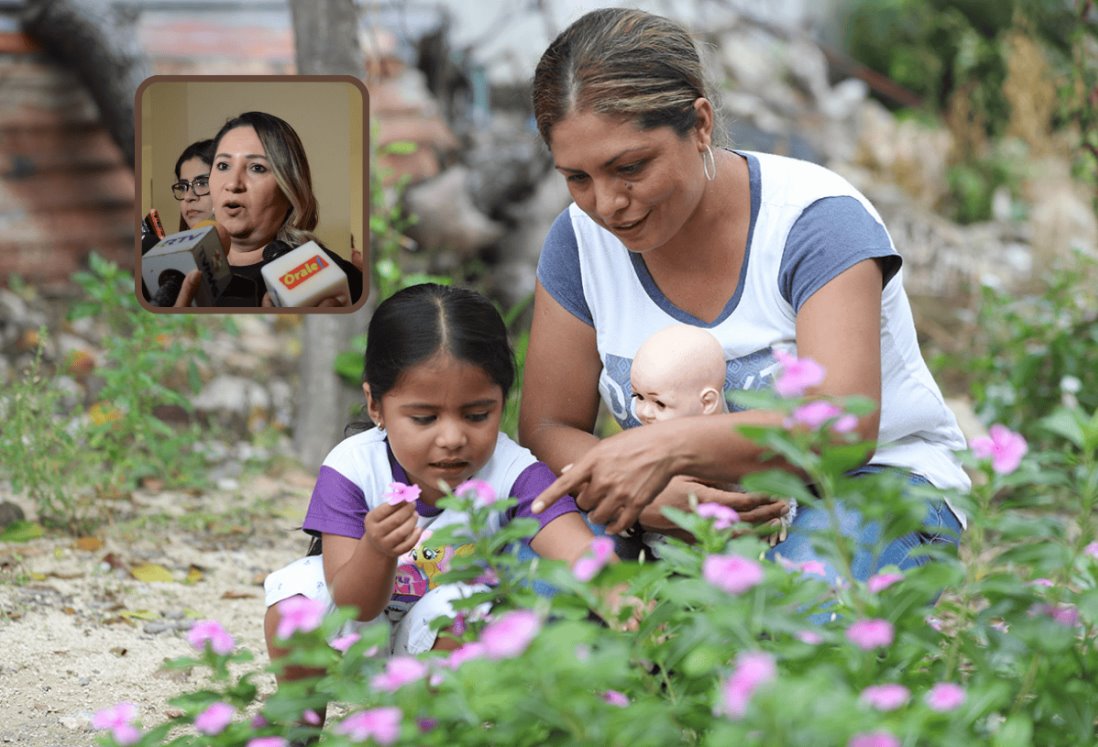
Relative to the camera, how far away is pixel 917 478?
2387 mm

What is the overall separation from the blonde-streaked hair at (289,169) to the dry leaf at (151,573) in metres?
1.19

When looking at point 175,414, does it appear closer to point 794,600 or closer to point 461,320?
point 461,320

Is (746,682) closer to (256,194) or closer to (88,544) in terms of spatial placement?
(256,194)

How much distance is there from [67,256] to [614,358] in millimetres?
3475

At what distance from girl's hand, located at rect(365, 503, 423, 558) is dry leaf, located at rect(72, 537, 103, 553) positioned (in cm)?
164

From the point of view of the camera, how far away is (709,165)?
2.44 metres

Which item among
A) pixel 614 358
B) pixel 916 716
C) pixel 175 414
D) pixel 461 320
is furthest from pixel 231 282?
pixel 175 414

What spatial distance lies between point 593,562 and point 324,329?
294 cm

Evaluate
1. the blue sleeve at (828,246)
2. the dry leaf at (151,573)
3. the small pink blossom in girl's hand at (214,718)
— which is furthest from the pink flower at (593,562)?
the dry leaf at (151,573)

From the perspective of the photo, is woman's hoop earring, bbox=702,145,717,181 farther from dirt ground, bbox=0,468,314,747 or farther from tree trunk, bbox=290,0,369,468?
tree trunk, bbox=290,0,369,468

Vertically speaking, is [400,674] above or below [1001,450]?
below

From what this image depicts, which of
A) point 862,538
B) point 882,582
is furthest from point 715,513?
point 862,538

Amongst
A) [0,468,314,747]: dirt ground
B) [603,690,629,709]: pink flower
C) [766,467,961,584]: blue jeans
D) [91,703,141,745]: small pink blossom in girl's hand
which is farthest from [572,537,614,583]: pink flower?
[0,468,314,747]: dirt ground

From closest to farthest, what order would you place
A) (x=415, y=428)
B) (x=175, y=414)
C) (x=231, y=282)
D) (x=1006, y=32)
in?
(x=415, y=428) → (x=231, y=282) → (x=175, y=414) → (x=1006, y=32)
